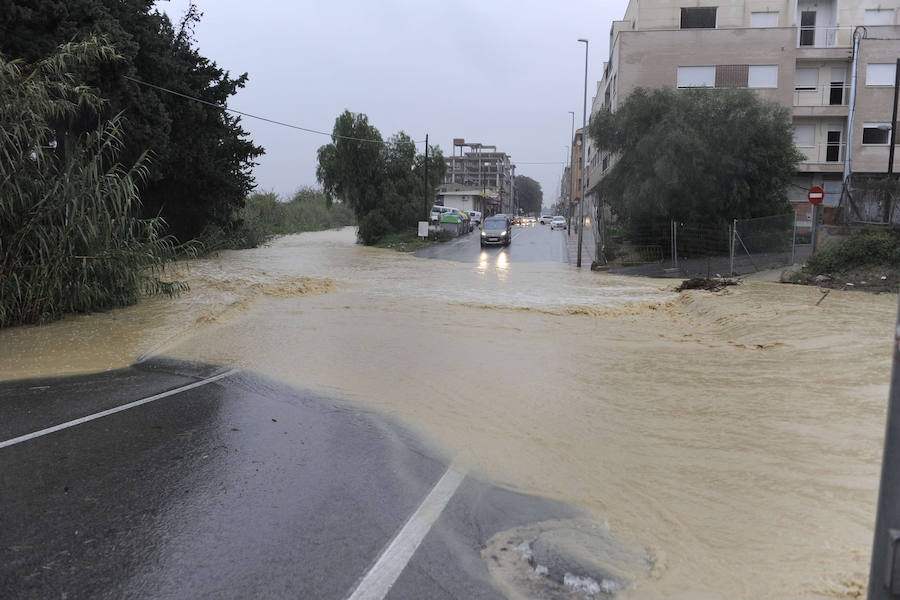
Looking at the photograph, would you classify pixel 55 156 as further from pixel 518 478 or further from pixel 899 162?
pixel 899 162

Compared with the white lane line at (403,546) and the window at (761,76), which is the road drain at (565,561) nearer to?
the white lane line at (403,546)

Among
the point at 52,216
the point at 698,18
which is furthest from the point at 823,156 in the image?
the point at 52,216

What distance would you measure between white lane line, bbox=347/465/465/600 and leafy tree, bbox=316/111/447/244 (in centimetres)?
4140

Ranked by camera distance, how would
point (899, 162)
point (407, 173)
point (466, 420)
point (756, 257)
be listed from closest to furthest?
point (466, 420), point (756, 257), point (899, 162), point (407, 173)

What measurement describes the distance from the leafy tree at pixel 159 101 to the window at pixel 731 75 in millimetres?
25898

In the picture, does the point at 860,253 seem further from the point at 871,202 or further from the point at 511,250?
the point at 511,250

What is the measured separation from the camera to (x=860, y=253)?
57.5 ft

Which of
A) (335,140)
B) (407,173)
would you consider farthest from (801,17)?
(335,140)

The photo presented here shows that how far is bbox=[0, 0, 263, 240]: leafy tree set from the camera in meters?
17.8

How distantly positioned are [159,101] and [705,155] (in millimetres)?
19352

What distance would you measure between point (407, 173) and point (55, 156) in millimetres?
37201

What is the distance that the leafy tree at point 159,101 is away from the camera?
58.3ft

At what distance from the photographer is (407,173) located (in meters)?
48.8

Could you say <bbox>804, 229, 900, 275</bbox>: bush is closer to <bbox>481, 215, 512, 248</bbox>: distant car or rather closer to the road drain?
the road drain
